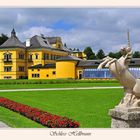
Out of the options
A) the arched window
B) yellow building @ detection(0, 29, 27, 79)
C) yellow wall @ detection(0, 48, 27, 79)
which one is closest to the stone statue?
yellow building @ detection(0, 29, 27, 79)

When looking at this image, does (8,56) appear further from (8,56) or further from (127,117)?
(127,117)

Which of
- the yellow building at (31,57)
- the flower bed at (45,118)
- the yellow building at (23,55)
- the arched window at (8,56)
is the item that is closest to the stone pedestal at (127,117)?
the flower bed at (45,118)

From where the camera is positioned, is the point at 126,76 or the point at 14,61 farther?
the point at 14,61

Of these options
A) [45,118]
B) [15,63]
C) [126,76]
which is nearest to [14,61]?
[15,63]

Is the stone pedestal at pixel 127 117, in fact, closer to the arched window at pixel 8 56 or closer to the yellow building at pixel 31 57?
the yellow building at pixel 31 57

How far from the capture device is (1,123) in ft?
27.8

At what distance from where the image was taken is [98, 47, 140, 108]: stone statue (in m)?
6.68

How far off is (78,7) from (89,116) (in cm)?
400

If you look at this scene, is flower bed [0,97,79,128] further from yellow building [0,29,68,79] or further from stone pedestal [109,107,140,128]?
yellow building [0,29,68,79]

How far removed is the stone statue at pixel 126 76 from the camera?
6.68 meters

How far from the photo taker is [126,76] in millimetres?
6703

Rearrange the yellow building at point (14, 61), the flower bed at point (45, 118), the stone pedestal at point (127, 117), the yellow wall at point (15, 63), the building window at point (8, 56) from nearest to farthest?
1. the stone pedestal at point (127, 117)
2. the flower bed at point (45, 118)
3. the yellow building at point (14, 61)
4. the yellow wall at point (15, 63)
5. the building window at point (8, 56)
